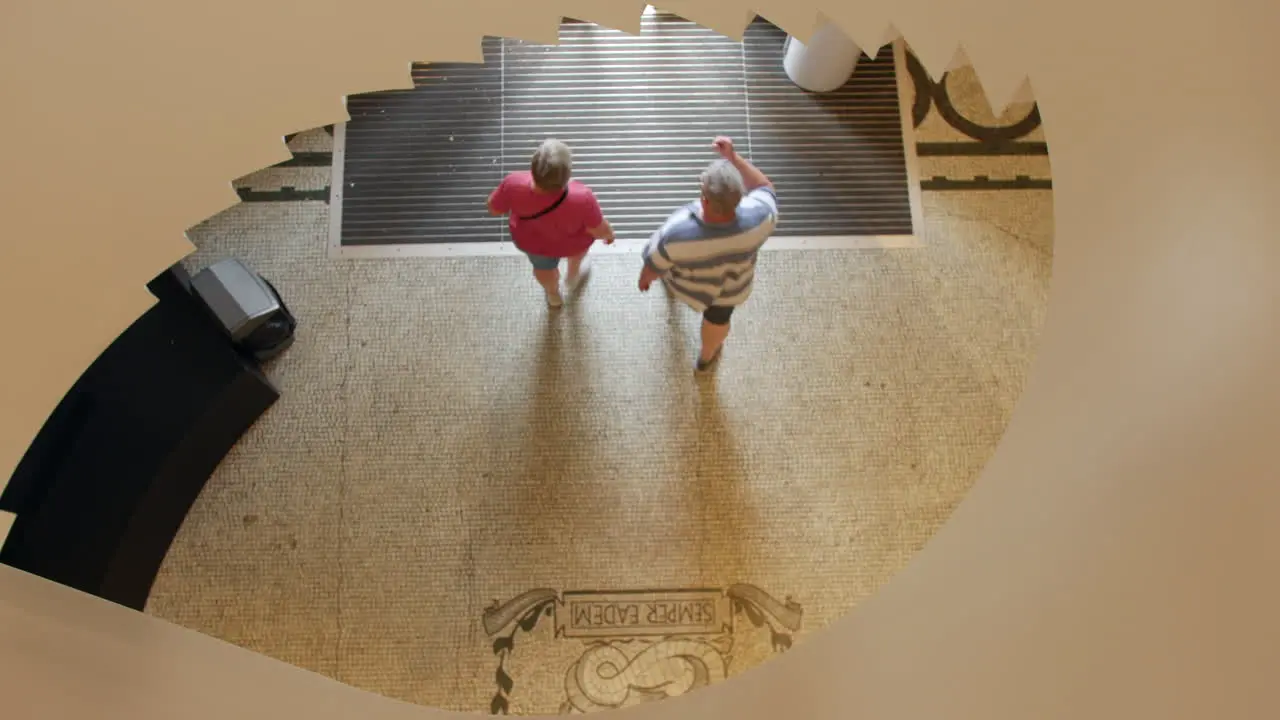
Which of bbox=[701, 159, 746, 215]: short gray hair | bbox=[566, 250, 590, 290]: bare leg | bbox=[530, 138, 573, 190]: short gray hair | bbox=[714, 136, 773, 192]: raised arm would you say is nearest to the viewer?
bbox=[701, 159, 746, 215]: short gray hair

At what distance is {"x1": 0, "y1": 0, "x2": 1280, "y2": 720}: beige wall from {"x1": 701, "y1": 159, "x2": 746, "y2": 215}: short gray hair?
2.01 ft

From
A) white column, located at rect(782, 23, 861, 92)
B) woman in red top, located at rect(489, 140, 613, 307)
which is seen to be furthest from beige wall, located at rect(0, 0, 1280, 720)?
white column, located at rect(782, 23, 861, 92)

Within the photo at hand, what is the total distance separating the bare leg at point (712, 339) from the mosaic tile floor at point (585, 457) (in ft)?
0.34

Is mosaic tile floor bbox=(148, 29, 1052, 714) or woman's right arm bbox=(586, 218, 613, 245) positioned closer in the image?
woman's right arm bbox=(586, 218, 613, 245)

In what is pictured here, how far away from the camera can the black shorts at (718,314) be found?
2.29 meters

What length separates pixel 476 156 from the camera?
2.74 m

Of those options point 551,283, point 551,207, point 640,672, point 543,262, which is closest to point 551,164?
point 551,207

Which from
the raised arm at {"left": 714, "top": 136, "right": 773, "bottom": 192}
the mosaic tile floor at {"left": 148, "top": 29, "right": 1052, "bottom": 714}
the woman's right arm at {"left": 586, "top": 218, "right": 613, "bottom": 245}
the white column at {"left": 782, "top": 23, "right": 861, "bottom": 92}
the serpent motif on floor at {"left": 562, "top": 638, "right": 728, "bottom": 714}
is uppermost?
the white column at {"left": 782, "top": 23, "right": 861, "bottom": 92}

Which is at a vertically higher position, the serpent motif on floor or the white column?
the white column

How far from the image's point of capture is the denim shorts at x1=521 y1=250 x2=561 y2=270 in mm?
2346

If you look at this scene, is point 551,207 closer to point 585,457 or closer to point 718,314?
point 718,314

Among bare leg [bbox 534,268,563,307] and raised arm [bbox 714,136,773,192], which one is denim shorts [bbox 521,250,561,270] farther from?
raised arm [bbox 714,136,773,192]

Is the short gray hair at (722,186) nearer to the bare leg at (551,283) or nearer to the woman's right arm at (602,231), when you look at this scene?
the woman's right arm at (602,231)

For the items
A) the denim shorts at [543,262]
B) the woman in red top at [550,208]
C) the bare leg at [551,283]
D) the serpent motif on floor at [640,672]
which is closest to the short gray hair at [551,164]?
the woman in red top at [550,208]
